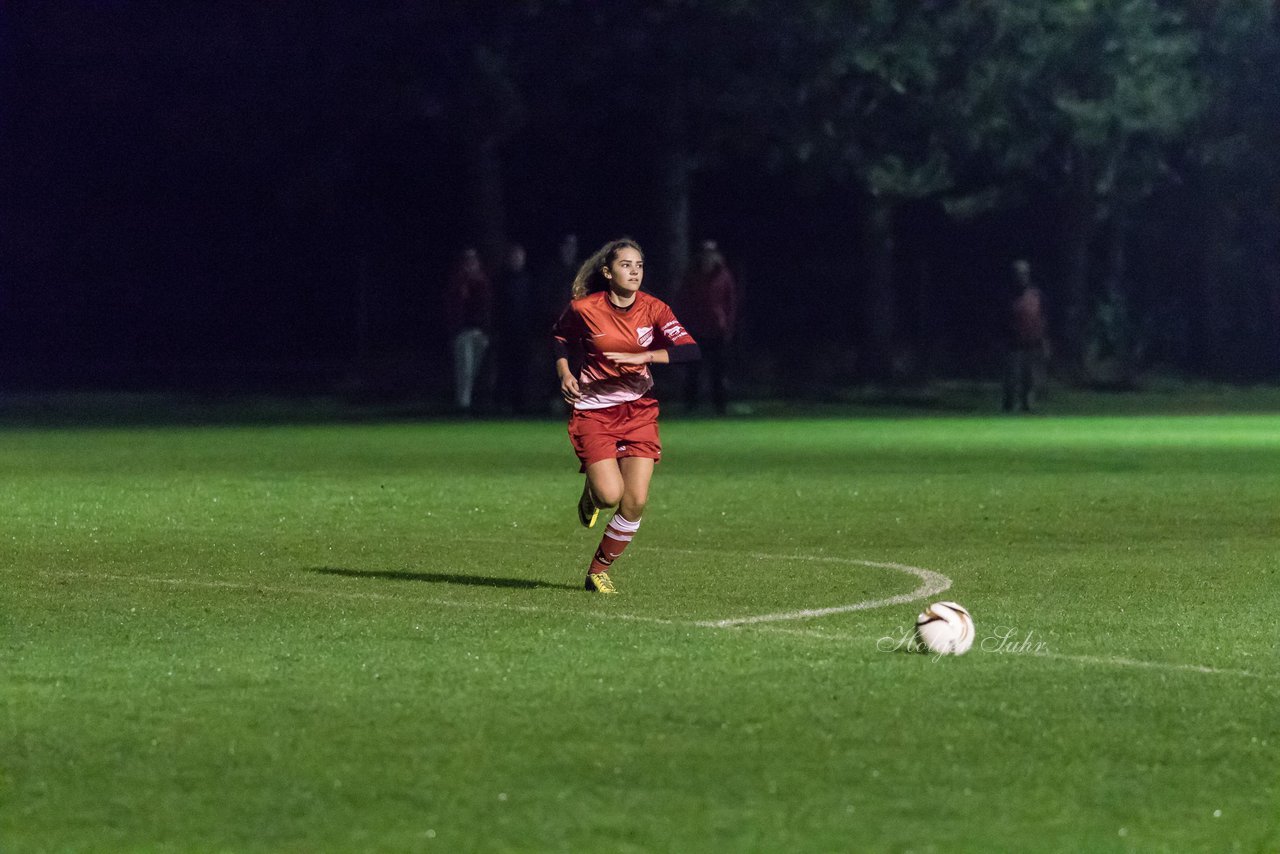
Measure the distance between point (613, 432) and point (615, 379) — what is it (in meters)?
0.26

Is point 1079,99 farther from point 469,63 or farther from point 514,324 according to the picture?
point 514,324

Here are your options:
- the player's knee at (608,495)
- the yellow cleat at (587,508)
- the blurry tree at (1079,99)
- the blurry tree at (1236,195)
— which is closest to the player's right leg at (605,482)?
the player's knee at (608,495)

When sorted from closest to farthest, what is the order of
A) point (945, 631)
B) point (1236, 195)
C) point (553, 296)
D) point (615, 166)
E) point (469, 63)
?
point (945, 631) → point (553, 296) → point (469, 63) → point (615, 166) → point (1236, 195)

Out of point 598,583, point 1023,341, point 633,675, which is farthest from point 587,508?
point 1023,341

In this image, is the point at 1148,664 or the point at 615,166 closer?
the point at 1148,664

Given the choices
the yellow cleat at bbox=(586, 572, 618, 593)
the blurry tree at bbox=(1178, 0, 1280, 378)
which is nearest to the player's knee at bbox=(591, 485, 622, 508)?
the yellow cleat at bbox=(586, 572, 618, 593)

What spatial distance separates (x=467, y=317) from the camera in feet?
104

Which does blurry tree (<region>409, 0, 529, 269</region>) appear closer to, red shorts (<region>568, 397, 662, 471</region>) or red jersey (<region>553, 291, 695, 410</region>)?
red jersey (<region>553, 291, 695, 410</region>)

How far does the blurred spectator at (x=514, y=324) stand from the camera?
30.8 metres

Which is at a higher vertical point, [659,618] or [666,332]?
[666,332]

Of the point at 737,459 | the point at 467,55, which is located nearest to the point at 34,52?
the point at 467,55

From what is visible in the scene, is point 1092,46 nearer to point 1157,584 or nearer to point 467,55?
point 467,55

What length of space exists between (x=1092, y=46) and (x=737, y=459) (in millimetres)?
17672

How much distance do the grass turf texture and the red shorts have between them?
2.27 feet
